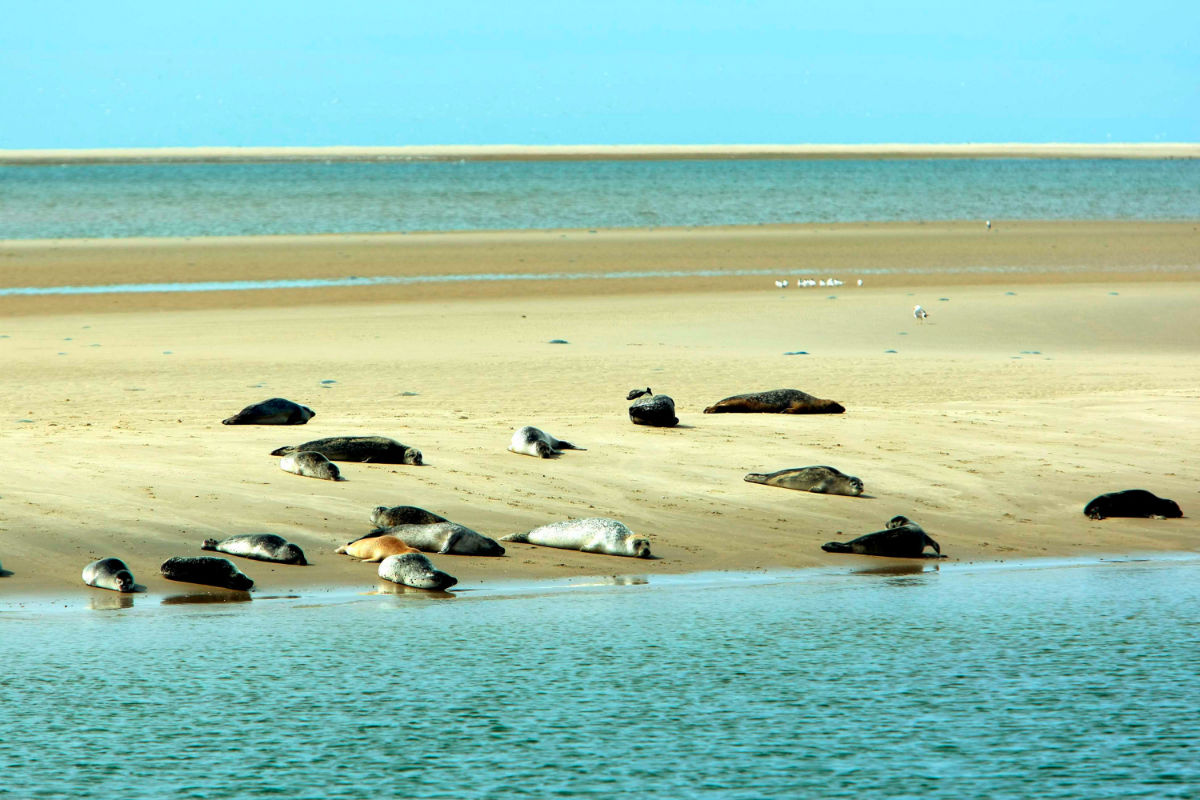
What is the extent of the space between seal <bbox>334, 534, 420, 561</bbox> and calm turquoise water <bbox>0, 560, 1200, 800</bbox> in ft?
1.90

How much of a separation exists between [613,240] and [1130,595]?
32.2 meters

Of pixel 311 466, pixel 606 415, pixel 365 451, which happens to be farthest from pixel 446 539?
pixel 606 415

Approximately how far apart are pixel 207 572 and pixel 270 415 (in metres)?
3.95

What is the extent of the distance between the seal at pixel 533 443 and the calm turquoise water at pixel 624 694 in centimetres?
258

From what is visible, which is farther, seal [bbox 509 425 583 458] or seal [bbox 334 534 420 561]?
seal [bbox 509 425 583 458]

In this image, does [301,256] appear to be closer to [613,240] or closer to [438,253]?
[438,253]

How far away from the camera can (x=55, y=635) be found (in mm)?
6344

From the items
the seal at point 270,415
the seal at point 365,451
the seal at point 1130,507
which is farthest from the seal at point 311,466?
the seal at point 1130,507

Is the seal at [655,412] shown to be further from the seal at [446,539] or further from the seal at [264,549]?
the seal at [264,549]

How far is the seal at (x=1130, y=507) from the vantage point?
918cm

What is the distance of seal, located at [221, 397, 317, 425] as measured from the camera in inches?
439

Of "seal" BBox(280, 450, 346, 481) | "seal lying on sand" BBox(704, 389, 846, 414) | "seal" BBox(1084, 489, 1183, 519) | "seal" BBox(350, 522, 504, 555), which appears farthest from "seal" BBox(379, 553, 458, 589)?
"seal lying on sand" BBox(704, 389, 846, 414)

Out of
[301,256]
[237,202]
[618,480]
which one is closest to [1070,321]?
[618,480]

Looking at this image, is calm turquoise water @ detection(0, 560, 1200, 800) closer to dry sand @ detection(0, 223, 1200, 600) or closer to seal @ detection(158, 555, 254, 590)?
seal @ detection(158, 555, 254, 590)
